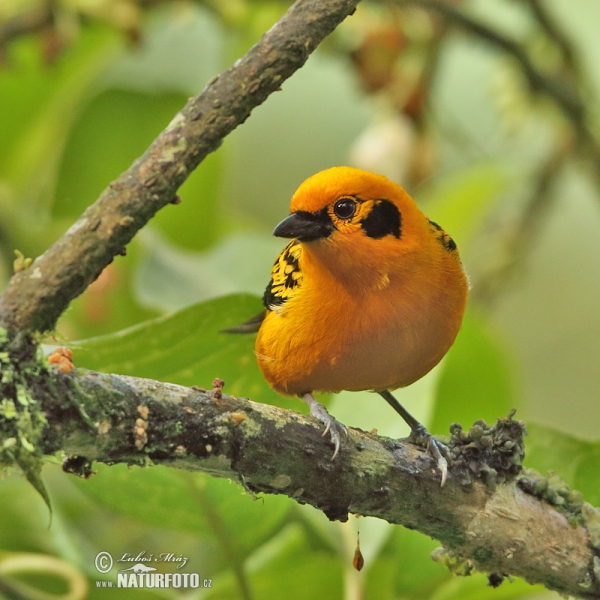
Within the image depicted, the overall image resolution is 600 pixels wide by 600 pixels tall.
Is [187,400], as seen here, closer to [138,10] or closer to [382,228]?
[382,228]

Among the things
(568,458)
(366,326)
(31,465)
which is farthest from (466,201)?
(31,465)

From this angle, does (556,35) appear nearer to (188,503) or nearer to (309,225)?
(309,225)

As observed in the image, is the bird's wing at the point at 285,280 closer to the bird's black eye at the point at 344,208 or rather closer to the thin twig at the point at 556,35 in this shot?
the bird's black eye at the point at 344,208

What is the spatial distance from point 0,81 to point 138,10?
3.44ft

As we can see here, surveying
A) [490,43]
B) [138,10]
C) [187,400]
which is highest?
[138,10]

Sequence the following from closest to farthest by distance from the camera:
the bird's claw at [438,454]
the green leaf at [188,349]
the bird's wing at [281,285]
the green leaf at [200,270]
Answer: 1. the bird's claw at [438,454]
2. the green leaf at [188,349]
3. the bird's wing at [281,285]
4. the green leaf at [200,270]

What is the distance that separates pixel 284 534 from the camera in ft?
8.33

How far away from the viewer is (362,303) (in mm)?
1825

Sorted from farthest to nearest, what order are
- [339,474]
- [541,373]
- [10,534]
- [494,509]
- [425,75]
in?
1. [541,373]
2. [425,75]
3. [10,534]
4. [494,509]
5. [339,474]

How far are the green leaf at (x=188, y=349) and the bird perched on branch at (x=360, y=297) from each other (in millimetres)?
75

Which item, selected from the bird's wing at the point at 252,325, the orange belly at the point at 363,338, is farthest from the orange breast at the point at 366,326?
the bird's wing at the point at 252,325

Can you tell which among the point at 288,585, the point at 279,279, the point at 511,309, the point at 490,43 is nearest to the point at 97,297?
the point at 279,279

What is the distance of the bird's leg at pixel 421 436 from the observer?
1.55 metres

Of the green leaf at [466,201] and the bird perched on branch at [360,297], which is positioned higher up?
the green leaf at [466,201]
